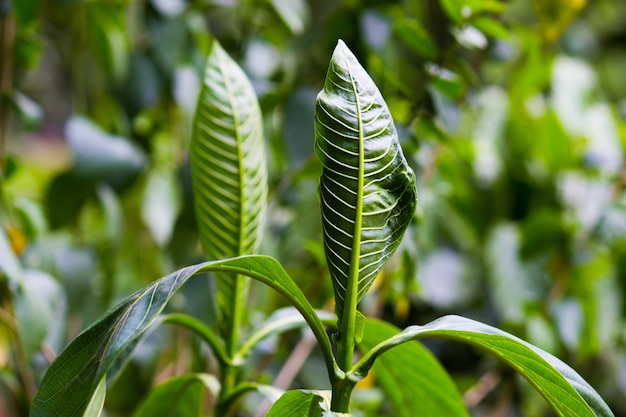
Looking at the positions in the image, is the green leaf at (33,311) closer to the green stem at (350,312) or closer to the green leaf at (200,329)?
the green leaf at (200,329)

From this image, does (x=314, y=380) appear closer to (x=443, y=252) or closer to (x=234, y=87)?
(x=443, y=252)

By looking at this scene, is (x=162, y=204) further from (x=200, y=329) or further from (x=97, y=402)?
(x=97, y=402)

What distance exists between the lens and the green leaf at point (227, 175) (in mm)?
599

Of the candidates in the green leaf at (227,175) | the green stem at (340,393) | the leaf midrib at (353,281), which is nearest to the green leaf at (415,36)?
the green leaf at (227,175)

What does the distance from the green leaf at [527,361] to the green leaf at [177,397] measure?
229 millimetres

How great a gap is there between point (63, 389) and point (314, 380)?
67 cm

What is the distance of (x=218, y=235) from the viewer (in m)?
0.61

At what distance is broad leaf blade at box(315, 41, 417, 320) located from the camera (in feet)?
1.46

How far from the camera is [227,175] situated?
0.60 metres

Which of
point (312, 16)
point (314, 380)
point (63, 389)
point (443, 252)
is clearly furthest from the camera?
point (312, 16)

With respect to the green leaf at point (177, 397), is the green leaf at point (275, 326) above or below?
above

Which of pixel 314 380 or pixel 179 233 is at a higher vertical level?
pixel 179 233

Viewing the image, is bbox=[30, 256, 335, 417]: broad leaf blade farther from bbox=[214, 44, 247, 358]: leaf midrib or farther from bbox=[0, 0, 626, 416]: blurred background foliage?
bbox=[0, 0, 626, 416]: blurred background foliage

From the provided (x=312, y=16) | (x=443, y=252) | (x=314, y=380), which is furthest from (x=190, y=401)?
(x=312, y=16)
